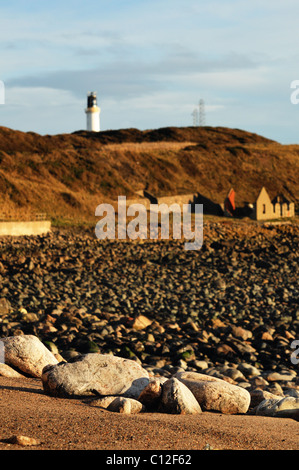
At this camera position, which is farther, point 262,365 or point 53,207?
point 53,207

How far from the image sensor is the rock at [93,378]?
694cm

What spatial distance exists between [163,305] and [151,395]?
10.6 m

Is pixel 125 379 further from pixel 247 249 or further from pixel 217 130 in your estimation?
pixel 217 130

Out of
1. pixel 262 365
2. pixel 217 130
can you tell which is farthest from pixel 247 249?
pixel 217 130

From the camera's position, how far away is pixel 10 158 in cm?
5025

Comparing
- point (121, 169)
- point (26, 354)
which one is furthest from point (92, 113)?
point (26, 354)

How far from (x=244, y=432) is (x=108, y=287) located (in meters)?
14.6

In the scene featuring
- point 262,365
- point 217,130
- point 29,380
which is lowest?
point 262,365

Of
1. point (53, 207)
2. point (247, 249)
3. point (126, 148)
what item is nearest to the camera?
point (247, 249)

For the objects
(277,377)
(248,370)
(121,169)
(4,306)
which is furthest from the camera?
(121,169)

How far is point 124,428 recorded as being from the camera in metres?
5.56

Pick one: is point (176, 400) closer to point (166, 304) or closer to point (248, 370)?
point (248, 370)

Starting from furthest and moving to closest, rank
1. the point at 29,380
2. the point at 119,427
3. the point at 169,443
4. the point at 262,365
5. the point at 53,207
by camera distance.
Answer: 1. the point at 53,207
2. the point at 262,365
3. the point at 29,380
4. the point at 119,427
5. the point at 169,443

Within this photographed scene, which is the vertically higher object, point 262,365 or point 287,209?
point 287,209
